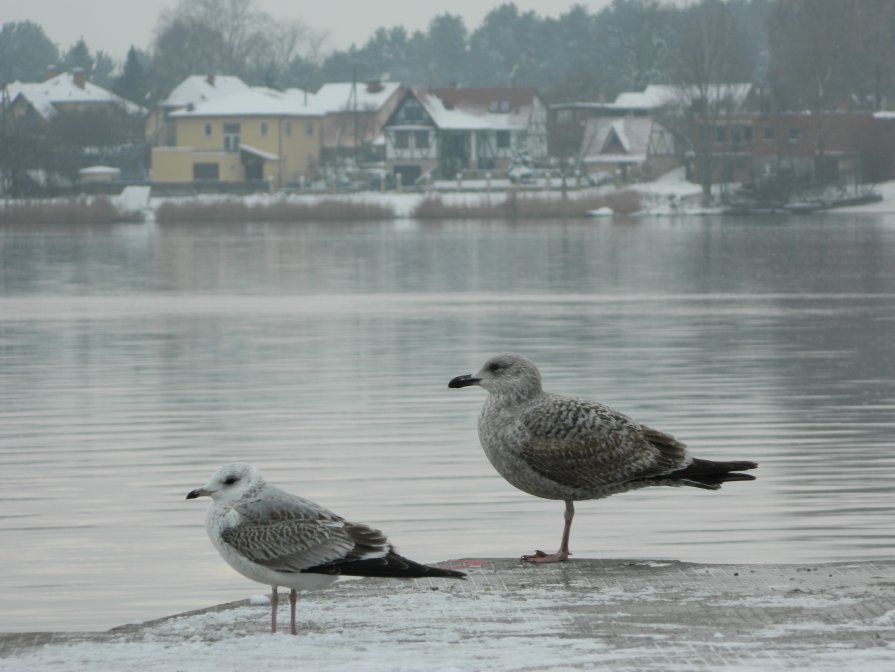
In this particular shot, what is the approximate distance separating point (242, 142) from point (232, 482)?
132 m

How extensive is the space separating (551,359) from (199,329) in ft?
34.8

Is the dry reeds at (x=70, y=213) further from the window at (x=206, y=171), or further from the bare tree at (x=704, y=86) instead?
the bare tree at (x=704, y=86)

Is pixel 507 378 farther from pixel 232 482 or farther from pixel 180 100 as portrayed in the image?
pixel 180 100

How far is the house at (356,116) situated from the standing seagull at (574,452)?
133 metres

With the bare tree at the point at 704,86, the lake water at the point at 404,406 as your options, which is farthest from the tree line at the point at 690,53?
the lake water at the point at 404,406

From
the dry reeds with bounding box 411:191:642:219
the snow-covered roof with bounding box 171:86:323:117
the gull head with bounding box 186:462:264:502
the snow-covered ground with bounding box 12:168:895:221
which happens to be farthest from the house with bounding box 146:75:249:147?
the gull head with bounding box 186:462:264:502

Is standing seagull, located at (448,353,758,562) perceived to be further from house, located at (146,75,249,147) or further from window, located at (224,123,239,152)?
house, located at (146,75,249,147)

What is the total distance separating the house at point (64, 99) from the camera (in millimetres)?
144125

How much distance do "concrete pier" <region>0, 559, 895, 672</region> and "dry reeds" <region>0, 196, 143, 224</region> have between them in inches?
3906

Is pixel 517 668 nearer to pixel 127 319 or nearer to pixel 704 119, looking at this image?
pixel 127 319

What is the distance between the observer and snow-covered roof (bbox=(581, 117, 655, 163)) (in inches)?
5221

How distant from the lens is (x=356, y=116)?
146m

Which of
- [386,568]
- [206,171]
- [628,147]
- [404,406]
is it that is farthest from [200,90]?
[386,568]

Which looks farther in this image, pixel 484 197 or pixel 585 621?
pixel 484 197
